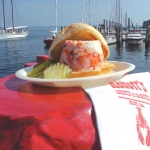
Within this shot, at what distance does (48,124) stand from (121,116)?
16.8 inches

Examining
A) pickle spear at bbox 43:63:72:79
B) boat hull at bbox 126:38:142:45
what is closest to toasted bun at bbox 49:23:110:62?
pickle spear at bbox 43:63:72:79

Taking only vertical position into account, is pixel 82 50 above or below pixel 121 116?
above

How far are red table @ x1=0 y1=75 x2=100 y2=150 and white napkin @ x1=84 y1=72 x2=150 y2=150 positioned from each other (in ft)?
0.20

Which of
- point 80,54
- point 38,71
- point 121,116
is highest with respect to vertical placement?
A: point 80,54

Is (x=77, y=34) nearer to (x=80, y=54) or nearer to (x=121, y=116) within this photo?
(x=80, y=54)

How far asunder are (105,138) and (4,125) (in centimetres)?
54

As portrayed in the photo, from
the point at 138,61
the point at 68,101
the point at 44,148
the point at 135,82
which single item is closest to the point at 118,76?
the point at 135,82

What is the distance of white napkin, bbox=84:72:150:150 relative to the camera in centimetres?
138

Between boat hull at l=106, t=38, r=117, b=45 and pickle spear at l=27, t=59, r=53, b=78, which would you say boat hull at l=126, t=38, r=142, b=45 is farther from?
pickle spear at l=27, t=59, r=53, b=78

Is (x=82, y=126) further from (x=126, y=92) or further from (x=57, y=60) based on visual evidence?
(x=57, y=60)

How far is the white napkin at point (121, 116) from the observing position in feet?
4.54

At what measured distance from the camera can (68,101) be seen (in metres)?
1.48

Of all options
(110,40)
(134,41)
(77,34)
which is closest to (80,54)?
(77,34)

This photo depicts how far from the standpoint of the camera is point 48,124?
1302mm
